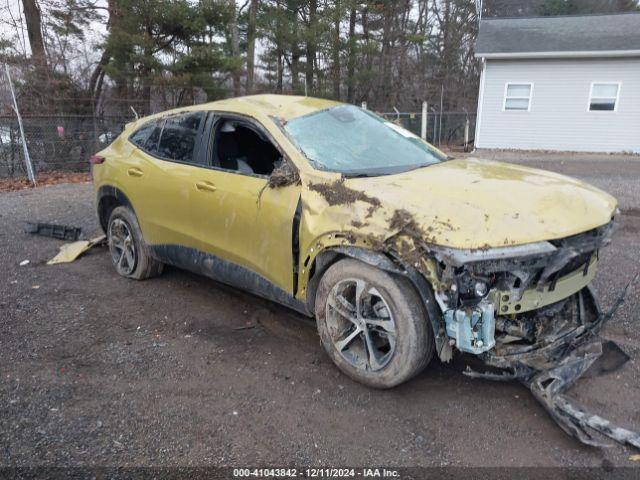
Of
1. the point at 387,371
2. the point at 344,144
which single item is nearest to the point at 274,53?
the point at 344,144

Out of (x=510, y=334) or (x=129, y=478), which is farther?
(x=510, y=334)

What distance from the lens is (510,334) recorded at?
2.86m

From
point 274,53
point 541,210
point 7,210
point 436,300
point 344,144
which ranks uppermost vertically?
point 274,53

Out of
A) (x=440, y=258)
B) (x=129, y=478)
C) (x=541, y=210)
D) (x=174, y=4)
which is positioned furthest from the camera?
(x=174, y=4)

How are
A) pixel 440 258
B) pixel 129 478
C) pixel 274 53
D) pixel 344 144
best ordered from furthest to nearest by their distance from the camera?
1. pixel 274 53
2. pixel 344 144
3. pixel 440 258
4. pixel 129 478

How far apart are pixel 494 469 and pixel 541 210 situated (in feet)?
4.70

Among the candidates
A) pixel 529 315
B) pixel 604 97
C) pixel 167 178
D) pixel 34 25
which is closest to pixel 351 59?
pixel 604 97

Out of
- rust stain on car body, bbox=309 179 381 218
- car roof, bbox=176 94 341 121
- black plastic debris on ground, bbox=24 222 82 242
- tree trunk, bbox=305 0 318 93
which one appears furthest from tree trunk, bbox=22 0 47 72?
rust stain on car body, bbox=309 179 381 218

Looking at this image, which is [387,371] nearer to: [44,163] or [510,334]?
[510,334]

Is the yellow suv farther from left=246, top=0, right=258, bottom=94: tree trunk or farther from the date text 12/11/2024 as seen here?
left=246, top=0, right=258, bottom=94: tree trunk

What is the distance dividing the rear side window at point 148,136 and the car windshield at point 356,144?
1.68 metres

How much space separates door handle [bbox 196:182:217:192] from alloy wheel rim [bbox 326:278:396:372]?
142cm

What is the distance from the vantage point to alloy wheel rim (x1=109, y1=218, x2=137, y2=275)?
5080mm

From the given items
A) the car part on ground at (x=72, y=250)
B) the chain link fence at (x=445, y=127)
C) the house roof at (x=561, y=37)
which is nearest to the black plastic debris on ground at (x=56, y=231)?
the car part on ground at (x=72, y=250)
